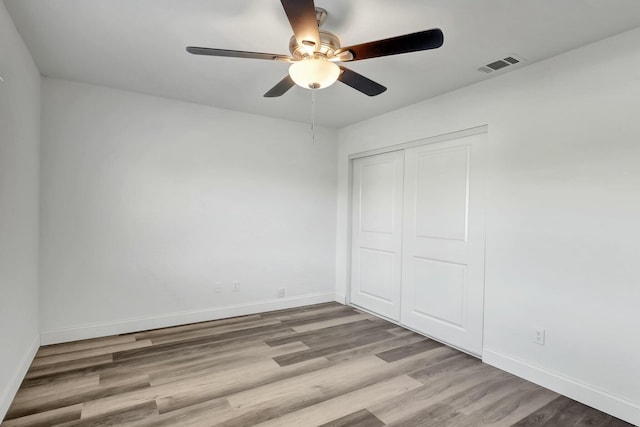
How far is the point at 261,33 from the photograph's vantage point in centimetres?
222

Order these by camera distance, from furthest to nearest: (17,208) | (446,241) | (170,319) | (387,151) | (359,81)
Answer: (387,151), (170,319), (446,241), (17,208), (359,81)

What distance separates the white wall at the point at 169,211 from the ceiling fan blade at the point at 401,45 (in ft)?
8.08

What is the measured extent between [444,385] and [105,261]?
327 cm

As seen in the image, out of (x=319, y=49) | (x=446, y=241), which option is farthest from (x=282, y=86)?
(x=446, y=241)

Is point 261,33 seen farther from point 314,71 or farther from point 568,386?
point 568,386

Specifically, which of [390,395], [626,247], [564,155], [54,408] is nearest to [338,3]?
[564,155]

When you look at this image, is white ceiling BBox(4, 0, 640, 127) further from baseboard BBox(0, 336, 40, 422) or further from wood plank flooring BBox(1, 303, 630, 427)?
wood plank flooring BBox(1, 303, 630, 427)

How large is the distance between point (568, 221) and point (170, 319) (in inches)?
150

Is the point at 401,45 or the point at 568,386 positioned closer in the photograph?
the point at 401,45

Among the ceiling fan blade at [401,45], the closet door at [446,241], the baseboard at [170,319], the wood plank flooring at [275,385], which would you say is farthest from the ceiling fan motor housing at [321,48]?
the baseboard at [170,319]

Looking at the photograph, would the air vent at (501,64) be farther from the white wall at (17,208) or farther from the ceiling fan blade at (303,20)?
the white wall at (17,208)

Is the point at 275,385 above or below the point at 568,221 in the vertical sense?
below

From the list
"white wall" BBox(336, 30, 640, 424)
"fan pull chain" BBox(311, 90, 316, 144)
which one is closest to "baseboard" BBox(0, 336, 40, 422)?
"fan pull chain" BBox(311, 90, 316, 144)

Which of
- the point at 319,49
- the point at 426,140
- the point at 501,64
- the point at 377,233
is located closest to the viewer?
the point at 319,49
